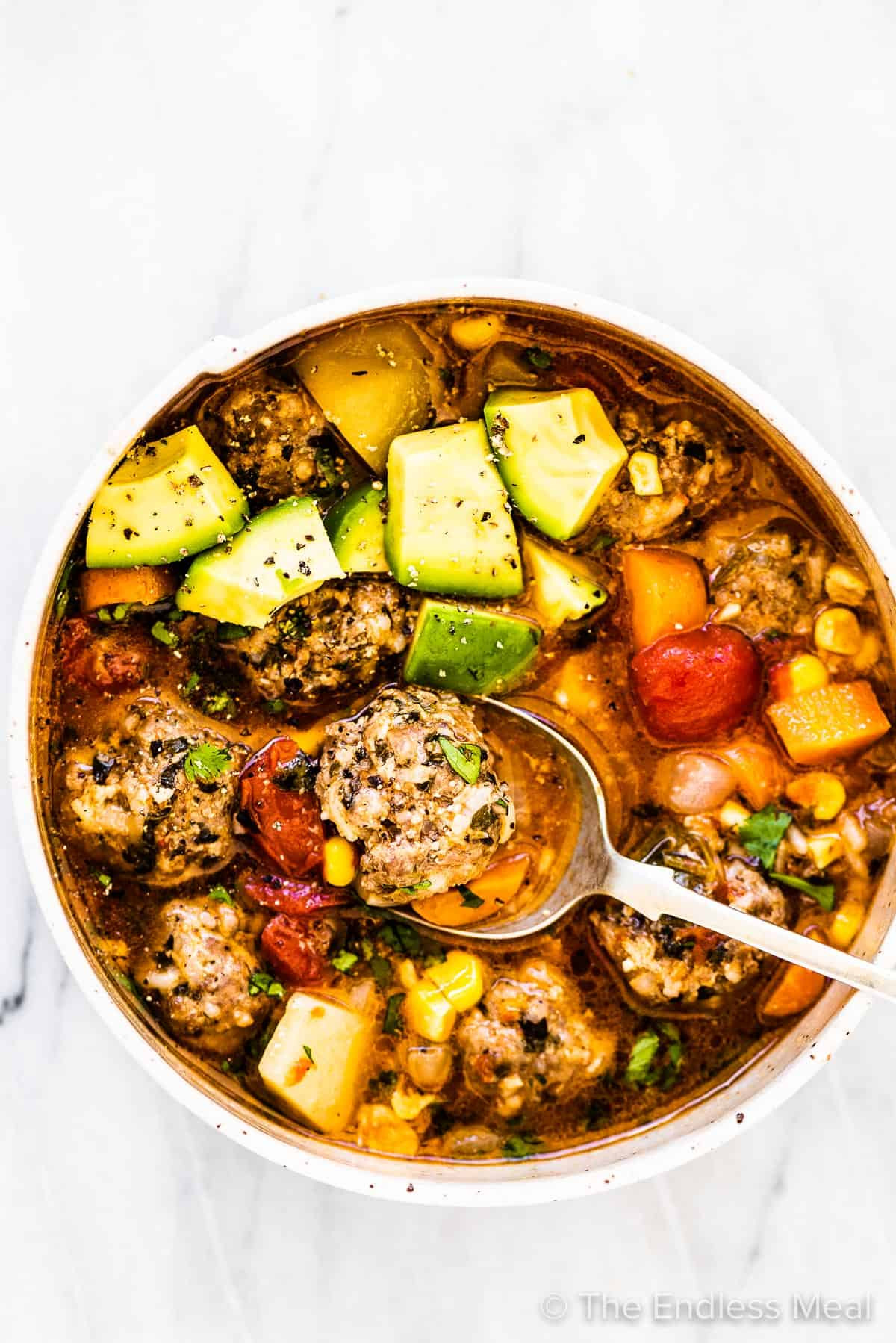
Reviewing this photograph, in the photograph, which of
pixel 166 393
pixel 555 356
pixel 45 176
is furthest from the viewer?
pixel 45 176

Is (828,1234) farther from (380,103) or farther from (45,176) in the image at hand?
(45,176)

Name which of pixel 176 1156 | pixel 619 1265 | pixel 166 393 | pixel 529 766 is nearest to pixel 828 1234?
pixel 619 1265

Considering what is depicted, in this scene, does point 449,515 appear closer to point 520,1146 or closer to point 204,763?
point 204,763

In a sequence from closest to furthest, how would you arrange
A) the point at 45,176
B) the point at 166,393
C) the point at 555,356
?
1. the point at 166,393
2. the point at 555,356
3. the point at 45,176

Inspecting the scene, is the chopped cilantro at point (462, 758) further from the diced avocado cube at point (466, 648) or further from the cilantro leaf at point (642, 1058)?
the cilantro leaf at point (642, 1058)

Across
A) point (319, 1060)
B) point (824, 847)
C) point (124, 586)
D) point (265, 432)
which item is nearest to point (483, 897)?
point (319, 1060)

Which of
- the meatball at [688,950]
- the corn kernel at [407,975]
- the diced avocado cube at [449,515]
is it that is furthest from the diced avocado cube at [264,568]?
the meatball at [688,950]

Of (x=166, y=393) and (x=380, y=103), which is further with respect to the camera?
(x=380, y=103)
